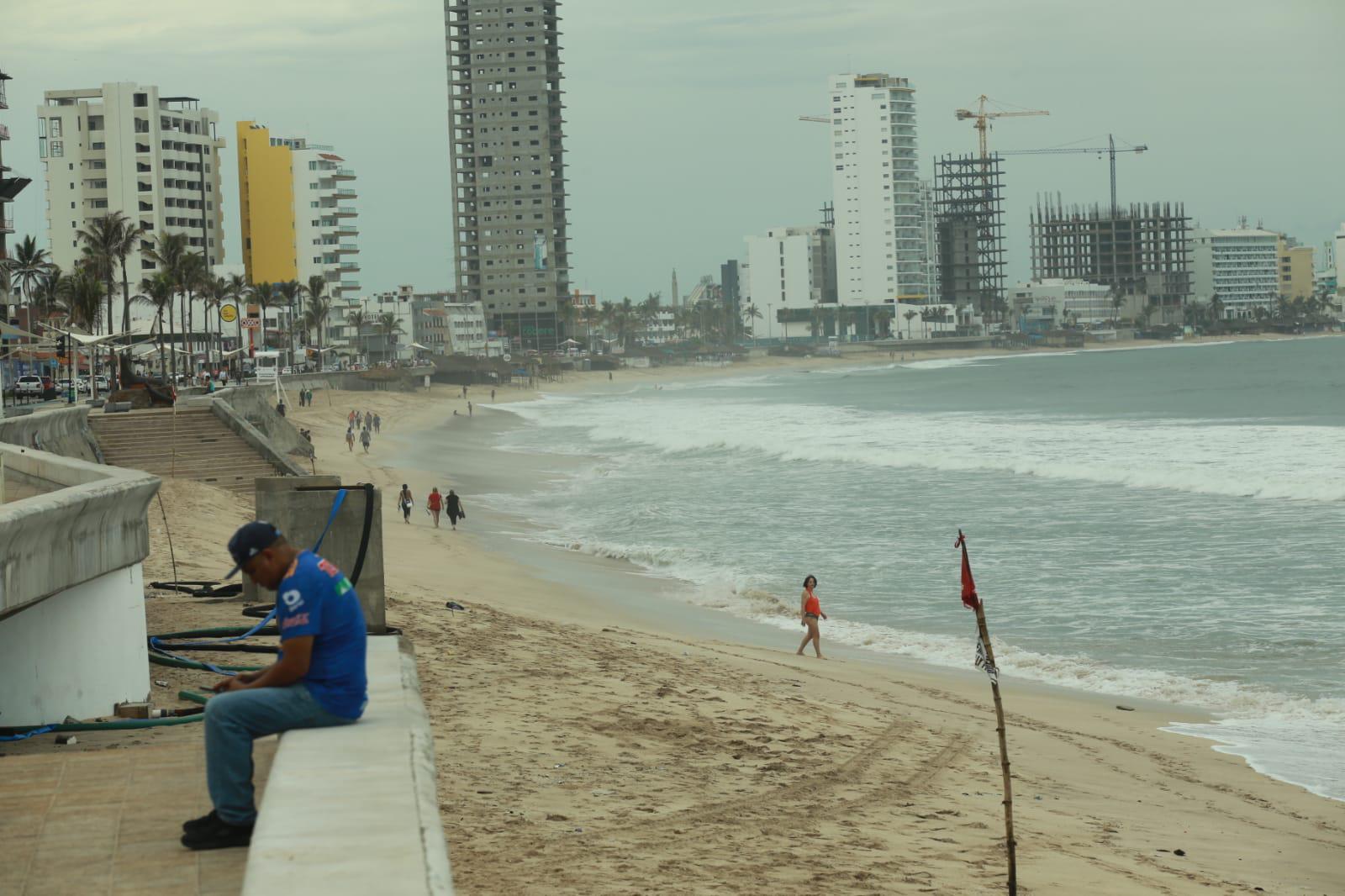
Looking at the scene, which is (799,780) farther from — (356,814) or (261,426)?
(261,426)

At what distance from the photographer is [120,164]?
411 ft

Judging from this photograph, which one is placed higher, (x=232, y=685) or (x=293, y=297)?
(x=293, y=297)

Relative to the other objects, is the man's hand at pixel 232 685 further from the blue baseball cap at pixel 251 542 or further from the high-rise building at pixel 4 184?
the high-rise building at pixel 4 184

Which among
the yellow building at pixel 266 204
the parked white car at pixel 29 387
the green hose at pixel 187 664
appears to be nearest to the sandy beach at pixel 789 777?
the green hose at pixel 187 664

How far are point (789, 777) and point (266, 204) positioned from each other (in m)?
138

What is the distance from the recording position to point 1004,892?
808cm

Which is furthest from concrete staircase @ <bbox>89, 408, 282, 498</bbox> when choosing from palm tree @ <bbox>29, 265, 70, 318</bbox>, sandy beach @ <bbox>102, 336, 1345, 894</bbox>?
palm tree @ <bbox>29, 265, 70, 318</bbox>

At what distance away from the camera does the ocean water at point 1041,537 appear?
1781cm

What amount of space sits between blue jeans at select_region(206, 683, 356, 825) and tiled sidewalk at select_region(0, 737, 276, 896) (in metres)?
0.21

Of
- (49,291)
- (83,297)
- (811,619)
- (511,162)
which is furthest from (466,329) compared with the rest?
(811,619)

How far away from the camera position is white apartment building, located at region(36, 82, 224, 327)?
124562mm

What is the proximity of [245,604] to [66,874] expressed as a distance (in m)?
8.18

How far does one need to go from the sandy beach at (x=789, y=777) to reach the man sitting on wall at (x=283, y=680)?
155cm

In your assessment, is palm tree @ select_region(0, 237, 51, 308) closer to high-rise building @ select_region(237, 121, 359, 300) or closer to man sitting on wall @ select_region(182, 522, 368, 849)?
high-rise building @ select_region(237, 121, 359, 300)
